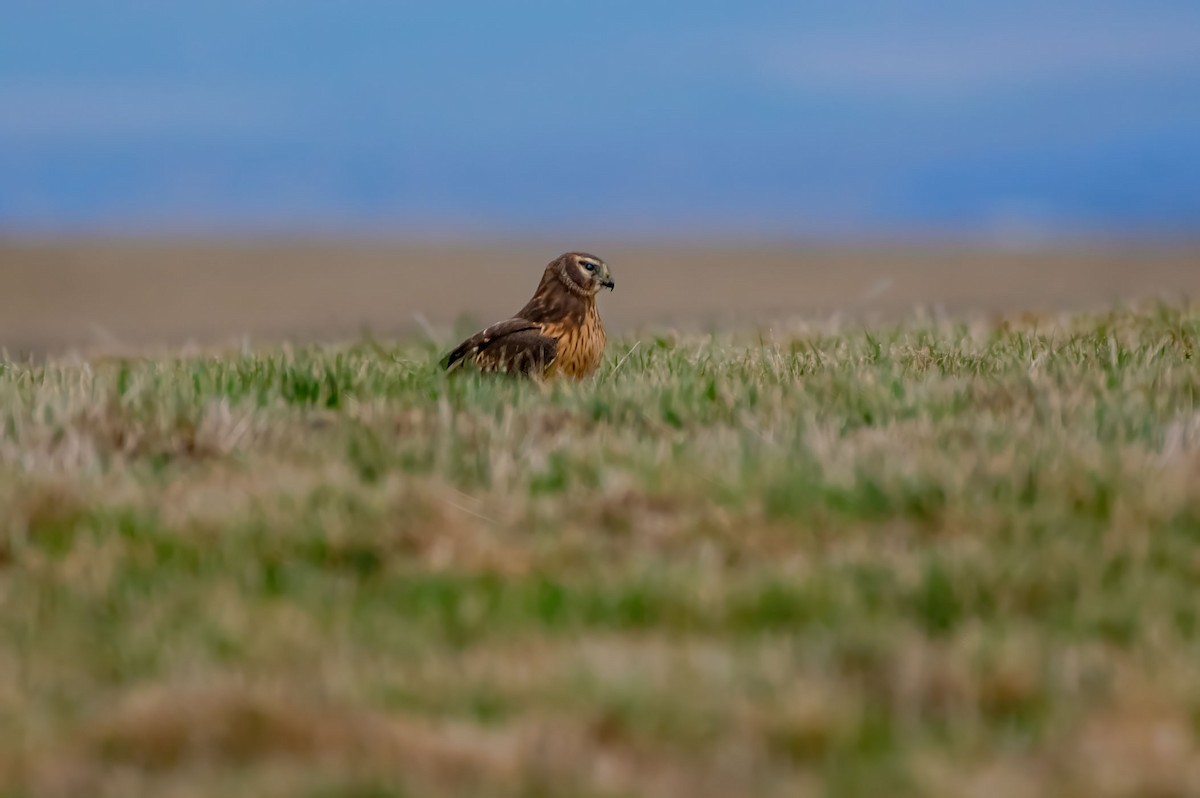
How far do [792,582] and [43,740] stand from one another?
2.18 meters

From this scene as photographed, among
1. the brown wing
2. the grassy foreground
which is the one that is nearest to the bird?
the brown wing

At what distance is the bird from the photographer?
30.4 feet

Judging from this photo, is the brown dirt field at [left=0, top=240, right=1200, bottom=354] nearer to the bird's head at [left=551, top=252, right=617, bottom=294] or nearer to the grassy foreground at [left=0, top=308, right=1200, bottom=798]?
the bird's head at [left=551, top=252, right=617, bottom=294]

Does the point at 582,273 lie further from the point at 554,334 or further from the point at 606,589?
the point at 606,589

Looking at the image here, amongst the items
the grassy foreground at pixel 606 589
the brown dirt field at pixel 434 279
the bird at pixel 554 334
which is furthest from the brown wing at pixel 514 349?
the brown dirt field at pixel 434 279

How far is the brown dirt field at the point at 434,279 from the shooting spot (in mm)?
40188

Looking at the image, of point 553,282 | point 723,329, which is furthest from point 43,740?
point 723,329

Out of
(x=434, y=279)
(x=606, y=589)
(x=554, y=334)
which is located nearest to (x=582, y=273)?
(x=554, y=334)

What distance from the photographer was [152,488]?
6426 millimetres

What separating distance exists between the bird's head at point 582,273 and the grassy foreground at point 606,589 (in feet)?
4.70

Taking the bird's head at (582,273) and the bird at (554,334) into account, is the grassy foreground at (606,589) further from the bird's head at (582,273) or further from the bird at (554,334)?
the bird's head at (582,273)

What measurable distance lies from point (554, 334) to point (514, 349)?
0.27 metres

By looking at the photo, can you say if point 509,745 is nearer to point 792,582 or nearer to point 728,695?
point 728,695

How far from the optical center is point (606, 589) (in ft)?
17.5
